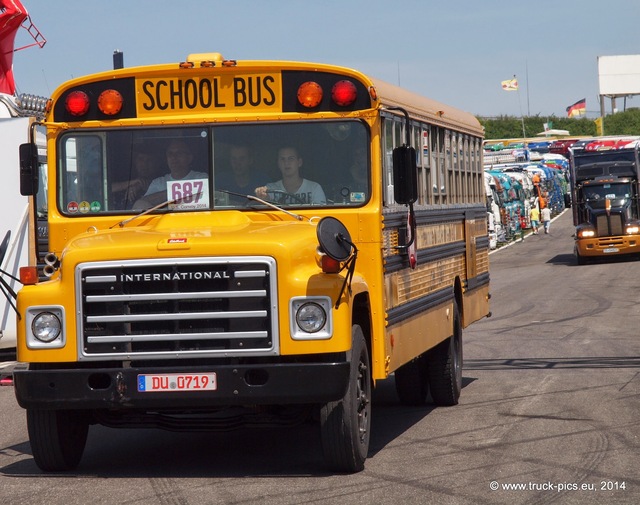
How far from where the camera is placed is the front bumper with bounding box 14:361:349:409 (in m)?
7.70

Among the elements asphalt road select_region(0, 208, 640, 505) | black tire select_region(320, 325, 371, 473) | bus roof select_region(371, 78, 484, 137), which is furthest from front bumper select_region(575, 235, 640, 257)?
black tire select_region(320, 325, 371, 473)

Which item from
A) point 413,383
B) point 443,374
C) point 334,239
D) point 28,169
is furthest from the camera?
point 413,383

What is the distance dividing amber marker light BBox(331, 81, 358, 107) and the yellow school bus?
0.5 inches

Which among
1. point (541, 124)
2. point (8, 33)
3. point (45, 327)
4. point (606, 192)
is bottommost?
point (45, 327)

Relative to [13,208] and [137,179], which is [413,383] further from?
[13,208]

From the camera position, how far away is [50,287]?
26.2 ft

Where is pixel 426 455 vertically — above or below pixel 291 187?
below

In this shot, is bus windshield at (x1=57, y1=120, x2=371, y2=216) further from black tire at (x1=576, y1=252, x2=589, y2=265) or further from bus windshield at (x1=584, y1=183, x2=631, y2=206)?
bus windshield at (x1=584, y1=183, x2=631, y2=206)

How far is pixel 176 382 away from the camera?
7.79 meters

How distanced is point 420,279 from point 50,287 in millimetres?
3322

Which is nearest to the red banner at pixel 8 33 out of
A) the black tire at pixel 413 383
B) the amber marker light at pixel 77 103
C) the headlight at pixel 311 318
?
the black tire at pixel 413 383

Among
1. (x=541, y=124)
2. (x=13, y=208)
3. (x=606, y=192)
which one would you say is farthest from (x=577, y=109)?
(x=13, y=208)

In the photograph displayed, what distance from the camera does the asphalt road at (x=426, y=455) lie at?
24.7 feet

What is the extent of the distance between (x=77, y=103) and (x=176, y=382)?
2310 millimetres
